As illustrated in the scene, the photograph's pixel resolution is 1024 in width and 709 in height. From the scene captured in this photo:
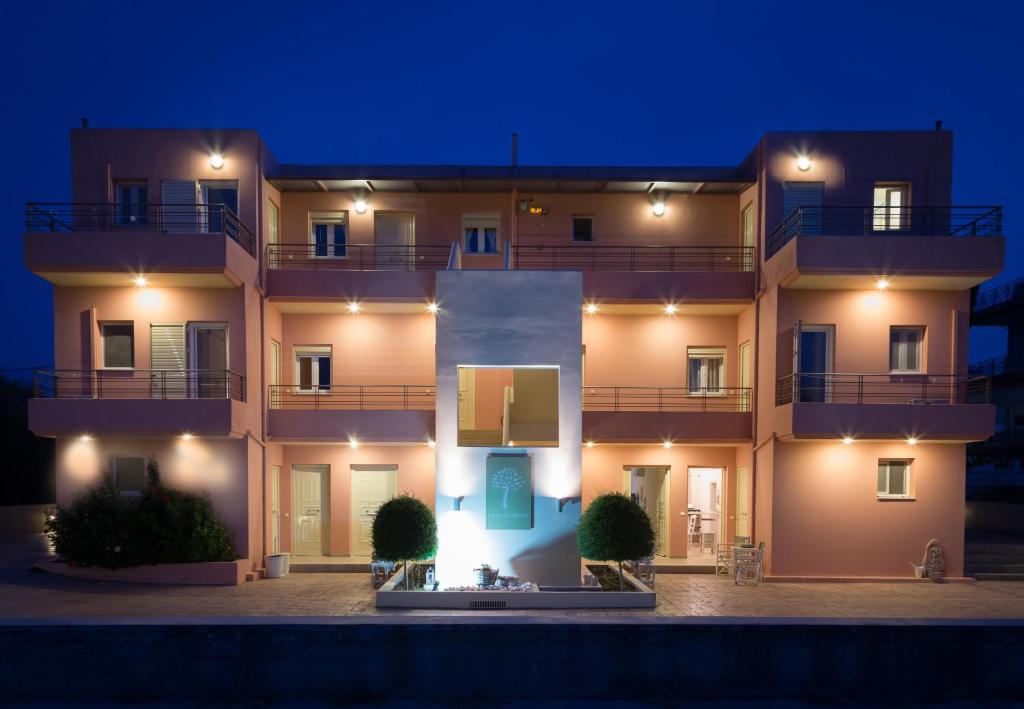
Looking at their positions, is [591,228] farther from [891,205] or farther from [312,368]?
[312,368]

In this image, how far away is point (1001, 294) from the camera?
107 feet

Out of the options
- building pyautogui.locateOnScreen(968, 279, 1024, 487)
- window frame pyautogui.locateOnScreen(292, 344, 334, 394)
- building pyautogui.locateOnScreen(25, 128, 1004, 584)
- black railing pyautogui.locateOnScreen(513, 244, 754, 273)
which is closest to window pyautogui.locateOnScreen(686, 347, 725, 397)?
building pyautogui.locateOnScreen(25, 128, 1004, 584)

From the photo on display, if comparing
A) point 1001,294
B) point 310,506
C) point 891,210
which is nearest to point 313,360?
point 310,506

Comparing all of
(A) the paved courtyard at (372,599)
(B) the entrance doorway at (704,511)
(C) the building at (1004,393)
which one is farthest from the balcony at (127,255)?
(C) the building at (1004,393)

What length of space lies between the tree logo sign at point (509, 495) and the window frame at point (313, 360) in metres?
6.25

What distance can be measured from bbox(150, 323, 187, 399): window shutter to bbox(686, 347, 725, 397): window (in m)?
13.2

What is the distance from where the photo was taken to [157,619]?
1014 cm

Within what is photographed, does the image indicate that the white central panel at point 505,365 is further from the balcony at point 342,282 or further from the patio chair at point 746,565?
the patio chair at point 746,565

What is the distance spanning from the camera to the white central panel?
14.4 m

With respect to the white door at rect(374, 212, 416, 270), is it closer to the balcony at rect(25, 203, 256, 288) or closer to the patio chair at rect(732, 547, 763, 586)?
the balcony at rect(25, 203, 256, 288)

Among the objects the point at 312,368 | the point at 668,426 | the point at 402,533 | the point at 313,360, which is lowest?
the point at 402,533

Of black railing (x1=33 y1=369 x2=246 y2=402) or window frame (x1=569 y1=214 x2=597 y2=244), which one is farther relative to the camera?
window frame (x1=569 y1=214 x2=597 y2=244)

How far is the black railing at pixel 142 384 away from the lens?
52.2ft

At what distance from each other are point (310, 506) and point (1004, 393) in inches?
1185
